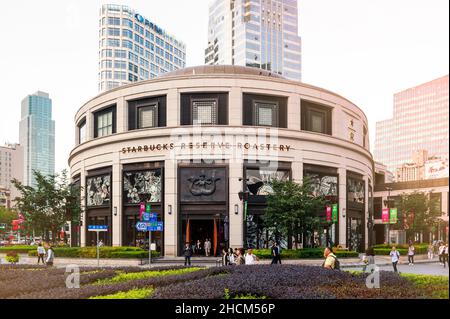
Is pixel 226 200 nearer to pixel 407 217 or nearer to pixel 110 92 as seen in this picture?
pixel 110 92

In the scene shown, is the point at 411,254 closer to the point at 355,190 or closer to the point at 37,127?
the point at 355,190

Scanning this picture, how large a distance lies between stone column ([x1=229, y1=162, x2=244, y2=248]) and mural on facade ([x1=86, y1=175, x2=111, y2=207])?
12.6 m

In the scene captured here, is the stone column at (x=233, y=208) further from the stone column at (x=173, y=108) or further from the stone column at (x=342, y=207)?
the stone column at (x=342, y=207)

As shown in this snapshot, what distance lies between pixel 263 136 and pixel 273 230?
8.43 metres

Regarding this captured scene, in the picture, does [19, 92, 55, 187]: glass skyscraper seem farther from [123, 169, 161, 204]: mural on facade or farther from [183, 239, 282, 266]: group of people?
[123, 169, 161, 204]: mural on facade

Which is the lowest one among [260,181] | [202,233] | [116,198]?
[202,233]

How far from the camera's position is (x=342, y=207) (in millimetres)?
47906

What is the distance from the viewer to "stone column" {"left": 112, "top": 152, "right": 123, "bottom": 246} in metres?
44.7

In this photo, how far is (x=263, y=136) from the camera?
43.3m

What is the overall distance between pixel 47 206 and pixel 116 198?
6143 mm

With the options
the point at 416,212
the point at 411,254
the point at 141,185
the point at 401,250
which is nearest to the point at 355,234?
the point at 401,250

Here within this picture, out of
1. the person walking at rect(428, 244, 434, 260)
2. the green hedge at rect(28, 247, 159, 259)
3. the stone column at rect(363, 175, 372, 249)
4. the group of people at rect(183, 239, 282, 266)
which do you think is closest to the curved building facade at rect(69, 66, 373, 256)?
the green hedge at rect(28, 247, 159, 259)

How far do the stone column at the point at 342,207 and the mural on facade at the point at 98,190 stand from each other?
22663 millimetres
